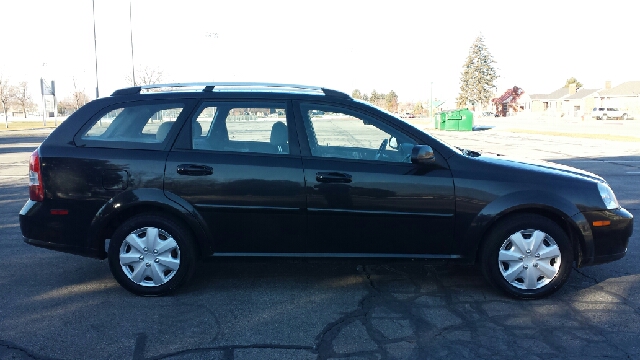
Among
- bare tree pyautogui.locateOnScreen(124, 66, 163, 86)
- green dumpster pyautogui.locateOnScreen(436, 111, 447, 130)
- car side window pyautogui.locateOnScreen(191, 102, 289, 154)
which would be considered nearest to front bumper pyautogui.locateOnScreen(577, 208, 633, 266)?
car side window pyautogui.locateOnScreen(191, 102, 289, 154)

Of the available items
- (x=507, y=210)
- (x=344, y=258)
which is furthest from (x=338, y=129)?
(x=507, y=210)

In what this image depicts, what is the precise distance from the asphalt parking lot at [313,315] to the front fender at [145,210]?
35cm

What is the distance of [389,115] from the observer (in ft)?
15.6

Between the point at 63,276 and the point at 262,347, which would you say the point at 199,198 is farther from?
the point at 63,276

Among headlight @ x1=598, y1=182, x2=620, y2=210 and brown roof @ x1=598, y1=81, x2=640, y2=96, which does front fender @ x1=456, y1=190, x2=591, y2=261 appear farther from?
brown roof @ x1=598, y1=81, x2=640, y2=96

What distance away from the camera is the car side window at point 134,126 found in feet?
15.4

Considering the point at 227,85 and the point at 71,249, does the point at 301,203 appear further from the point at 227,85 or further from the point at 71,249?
the point at 71,249

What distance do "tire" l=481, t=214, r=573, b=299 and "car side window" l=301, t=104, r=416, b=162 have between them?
40.1 inches

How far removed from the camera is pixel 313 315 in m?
4.29

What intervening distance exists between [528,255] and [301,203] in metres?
1.92

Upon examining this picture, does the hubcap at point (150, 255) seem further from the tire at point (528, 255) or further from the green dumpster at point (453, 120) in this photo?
the green dumpster at point (453, 120)

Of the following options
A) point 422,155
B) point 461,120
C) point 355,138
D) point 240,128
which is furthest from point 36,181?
point 461,120

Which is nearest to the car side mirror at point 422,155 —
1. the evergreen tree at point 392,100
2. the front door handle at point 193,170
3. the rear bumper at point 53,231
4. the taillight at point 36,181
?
the front door handle at point 193,170

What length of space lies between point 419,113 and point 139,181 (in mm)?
104810
